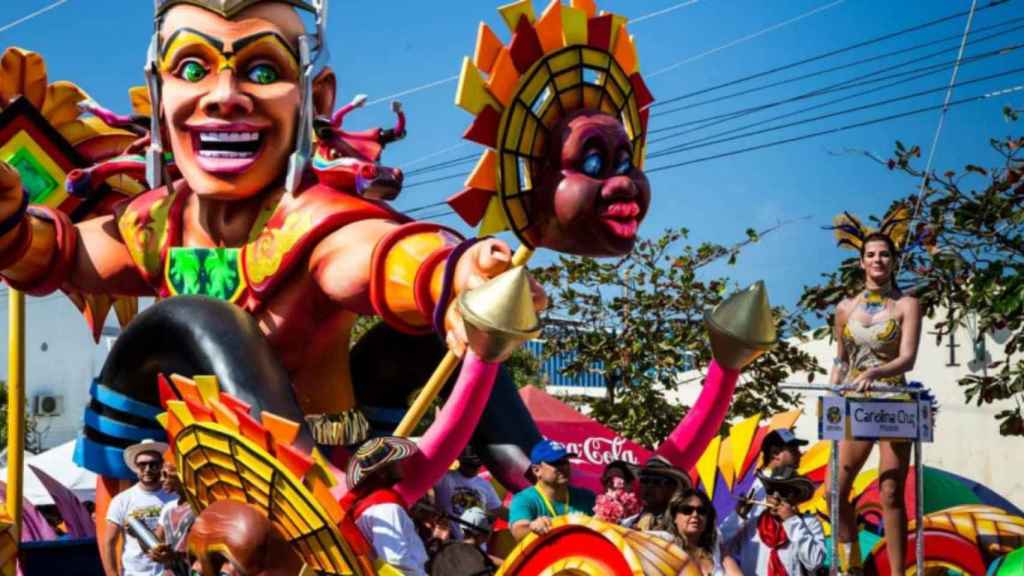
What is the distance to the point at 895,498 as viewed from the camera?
19.9ft

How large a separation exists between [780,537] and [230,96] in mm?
2715

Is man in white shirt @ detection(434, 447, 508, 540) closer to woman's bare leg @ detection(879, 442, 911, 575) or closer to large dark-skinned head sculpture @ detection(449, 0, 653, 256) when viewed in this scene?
woman's bare leg @ detection(879, 442, 911, 575)

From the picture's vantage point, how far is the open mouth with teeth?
5.47 m

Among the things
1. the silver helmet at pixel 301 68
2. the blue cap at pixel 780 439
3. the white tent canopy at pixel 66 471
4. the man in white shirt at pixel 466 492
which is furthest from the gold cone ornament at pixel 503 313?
the white tent canopy at pixel 66 471

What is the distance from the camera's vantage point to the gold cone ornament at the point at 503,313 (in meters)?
4.38

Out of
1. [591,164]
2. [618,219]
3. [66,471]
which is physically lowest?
[66,471]

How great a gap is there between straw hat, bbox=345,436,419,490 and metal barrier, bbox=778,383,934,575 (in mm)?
1645

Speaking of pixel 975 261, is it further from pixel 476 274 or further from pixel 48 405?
pixel 48 405

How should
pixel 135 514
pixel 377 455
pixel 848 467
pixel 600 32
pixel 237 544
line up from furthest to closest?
pixel 848 467, pixel 135 514, pixel 600 32, pixel 377 455, pixel 237 544

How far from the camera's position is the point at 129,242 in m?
5.79

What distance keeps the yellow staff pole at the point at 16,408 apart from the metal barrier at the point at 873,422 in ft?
10.3

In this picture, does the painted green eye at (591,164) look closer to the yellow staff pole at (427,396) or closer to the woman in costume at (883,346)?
the yellow staff pole at (427,396)

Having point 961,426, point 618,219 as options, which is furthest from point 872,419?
point 961,426

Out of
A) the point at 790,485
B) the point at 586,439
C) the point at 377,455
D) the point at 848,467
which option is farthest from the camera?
the point at 586,439
